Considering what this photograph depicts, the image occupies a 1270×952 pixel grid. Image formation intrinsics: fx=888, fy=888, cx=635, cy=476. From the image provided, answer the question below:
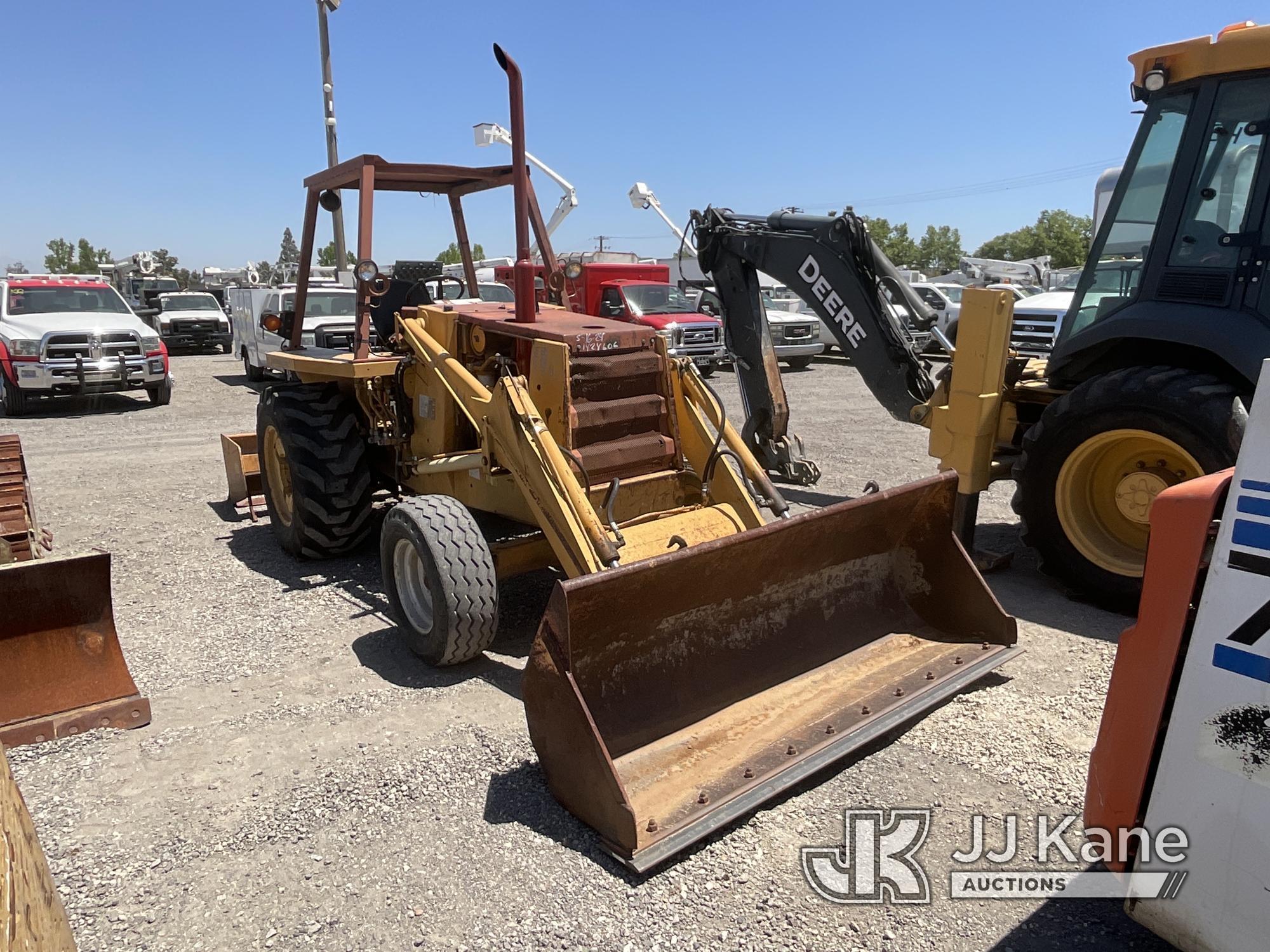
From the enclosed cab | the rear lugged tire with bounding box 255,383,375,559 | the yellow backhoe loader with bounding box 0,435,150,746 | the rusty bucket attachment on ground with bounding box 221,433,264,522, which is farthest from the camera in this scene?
the enclosed cab

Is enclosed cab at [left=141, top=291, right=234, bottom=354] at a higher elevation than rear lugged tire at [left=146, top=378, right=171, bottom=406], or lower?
higher

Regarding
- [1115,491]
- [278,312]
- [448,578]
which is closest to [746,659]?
[448,578]

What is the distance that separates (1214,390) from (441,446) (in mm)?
4260

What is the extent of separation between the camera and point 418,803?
3.36 meters

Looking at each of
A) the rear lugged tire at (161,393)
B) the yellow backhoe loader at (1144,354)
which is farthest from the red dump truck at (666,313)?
the yellow backhoe loader at (1144,354)

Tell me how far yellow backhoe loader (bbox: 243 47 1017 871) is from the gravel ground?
19 cm

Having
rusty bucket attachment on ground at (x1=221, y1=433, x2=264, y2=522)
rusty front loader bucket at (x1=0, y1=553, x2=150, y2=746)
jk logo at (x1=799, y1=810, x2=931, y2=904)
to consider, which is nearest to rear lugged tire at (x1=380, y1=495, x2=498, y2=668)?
rusty front loader bucket at (x1=0, y1=553, x2=150, y2=746)

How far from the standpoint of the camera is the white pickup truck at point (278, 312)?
539 inches

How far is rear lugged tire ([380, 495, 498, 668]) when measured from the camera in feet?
13.6

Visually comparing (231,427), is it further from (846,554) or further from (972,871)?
(972,871)

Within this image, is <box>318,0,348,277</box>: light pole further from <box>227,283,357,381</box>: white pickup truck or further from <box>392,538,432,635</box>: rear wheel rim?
<box>392,538,432,635</box>: rear wheel rim

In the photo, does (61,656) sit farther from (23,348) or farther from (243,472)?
(23,348)

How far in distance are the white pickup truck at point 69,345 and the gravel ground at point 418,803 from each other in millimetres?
9107

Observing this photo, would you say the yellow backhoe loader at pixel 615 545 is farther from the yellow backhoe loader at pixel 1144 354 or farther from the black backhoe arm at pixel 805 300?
the black backhoe arm at pixel 805 300
